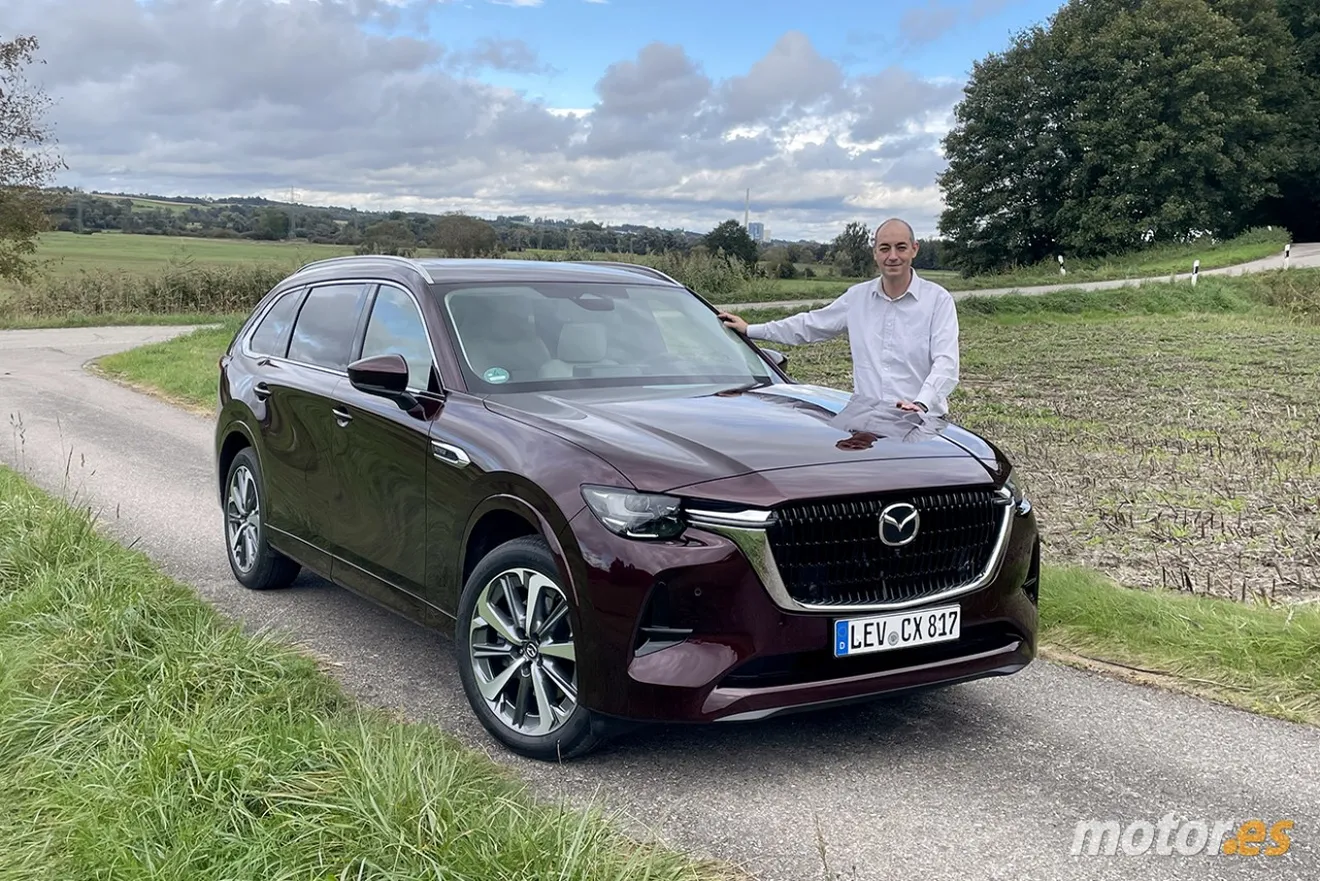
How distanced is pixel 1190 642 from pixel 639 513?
293 centimetres

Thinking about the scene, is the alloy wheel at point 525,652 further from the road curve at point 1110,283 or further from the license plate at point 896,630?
the road curve at point 1110,283

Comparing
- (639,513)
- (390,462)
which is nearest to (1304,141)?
(390,462)

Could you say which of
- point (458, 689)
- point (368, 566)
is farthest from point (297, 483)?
point (458, 689)

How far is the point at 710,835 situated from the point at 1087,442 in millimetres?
7790

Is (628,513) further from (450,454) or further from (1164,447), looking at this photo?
(1164,447)

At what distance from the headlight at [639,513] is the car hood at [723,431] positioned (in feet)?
0.14

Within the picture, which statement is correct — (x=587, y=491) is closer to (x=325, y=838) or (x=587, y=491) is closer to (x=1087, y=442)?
(x=325, y=838)

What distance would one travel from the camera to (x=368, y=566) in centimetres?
520

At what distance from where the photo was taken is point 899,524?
393 centimetres

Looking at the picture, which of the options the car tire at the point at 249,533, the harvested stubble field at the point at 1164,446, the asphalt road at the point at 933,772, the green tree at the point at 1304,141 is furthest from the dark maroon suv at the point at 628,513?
the green tree at the point at 1304,141

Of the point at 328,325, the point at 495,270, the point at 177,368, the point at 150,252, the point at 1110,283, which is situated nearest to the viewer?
the point at 495,270

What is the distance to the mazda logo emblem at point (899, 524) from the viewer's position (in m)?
3.91

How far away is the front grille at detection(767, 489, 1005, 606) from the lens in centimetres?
379

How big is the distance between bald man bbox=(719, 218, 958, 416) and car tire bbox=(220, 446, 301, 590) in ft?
8.81
